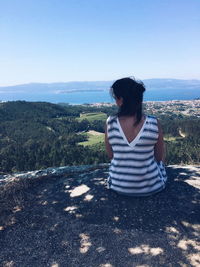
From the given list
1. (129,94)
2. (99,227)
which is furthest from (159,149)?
(99,227)

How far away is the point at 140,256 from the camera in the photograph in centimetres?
377

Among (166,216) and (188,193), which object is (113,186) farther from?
(188,193)

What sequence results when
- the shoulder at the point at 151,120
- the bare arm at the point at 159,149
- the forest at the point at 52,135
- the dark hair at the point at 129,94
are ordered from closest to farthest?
the dark hair at the point at 129,94
the shoulder at the point at 151,120
the bare arm at the point at 159,149
the forest at the point at 52,135

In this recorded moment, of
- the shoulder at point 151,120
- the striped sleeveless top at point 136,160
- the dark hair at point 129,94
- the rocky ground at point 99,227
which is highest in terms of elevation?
the dark hair at point 129,94

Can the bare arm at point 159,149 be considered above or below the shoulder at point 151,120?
below

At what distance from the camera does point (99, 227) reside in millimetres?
4555

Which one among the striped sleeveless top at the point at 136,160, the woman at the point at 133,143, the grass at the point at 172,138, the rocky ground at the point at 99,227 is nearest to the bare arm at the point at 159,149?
the woman at the point at 133,143

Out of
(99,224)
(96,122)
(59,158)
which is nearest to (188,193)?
(99,224)

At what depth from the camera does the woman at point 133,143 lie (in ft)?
14.9

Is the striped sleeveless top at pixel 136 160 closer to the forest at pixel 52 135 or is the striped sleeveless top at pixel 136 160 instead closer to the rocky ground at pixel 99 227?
the rocky ground at pixel 99 227

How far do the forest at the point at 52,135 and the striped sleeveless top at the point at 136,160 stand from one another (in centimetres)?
4543

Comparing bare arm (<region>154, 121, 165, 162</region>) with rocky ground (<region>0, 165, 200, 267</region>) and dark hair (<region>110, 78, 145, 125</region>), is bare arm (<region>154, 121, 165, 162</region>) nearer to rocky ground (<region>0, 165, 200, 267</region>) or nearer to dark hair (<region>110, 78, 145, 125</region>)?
dark hair (<region>110, 78, 145, 125</region>)

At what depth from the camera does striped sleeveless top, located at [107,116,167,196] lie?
4.63m

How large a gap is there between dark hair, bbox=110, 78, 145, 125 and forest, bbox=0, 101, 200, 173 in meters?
45.9
